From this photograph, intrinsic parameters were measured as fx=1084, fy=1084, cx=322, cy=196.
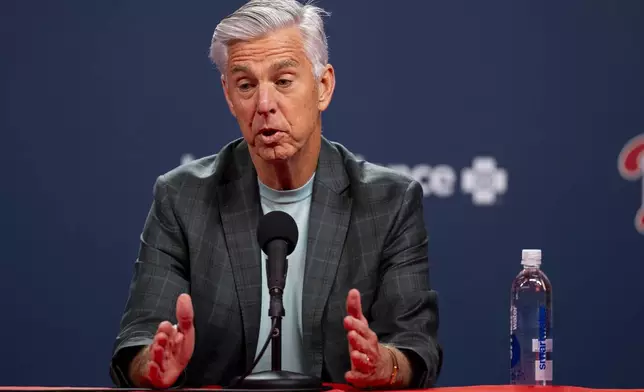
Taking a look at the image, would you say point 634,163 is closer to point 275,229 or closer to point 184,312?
point 275,229

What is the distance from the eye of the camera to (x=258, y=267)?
2549 millimetres

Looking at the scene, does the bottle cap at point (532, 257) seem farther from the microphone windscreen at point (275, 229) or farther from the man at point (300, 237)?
the microphone windscreen at point (275, 229)

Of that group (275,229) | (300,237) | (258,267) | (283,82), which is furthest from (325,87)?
(275,229)

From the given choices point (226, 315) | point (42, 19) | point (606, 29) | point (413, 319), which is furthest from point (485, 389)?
point (42, 19)

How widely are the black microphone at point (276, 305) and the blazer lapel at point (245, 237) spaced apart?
0.51 m

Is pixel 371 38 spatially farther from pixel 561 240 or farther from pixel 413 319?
pixel 413 319

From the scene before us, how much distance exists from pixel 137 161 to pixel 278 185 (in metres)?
0.97

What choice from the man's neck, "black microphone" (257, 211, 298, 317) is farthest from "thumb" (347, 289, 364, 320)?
the man's neck

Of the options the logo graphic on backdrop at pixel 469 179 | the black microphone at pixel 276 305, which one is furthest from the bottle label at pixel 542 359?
the logo graphic on backdrop at pixel 469 179

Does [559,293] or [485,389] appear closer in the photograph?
[485,389]

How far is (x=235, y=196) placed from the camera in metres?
2.64

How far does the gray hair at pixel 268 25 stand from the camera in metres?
2.50

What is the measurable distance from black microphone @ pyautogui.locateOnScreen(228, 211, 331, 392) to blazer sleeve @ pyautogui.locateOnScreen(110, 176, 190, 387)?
310 mm

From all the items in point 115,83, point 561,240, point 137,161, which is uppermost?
point 115,83
